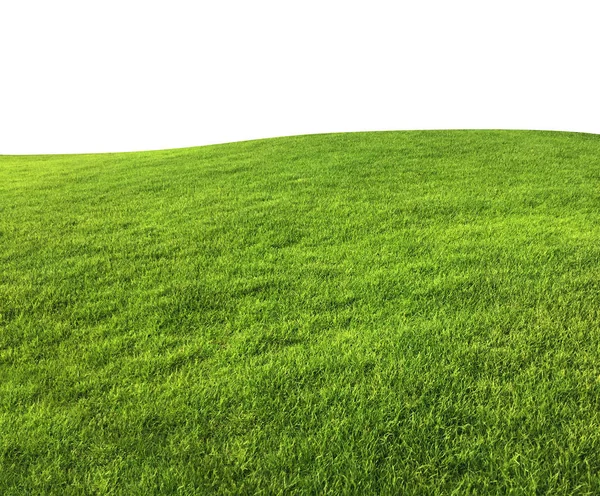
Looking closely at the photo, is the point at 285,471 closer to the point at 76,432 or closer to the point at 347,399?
the point at 347,399

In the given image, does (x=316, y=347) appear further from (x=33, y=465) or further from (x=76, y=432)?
(x=33, y=465)

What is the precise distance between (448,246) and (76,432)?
4.32 m

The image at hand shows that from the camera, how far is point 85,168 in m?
13.0

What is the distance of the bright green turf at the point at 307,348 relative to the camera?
2.41m

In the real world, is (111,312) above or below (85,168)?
below

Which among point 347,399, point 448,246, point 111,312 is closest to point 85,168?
point 111,312

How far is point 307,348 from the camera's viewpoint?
11.3 ft

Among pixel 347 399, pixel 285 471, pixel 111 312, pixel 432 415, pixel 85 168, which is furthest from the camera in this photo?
pixel 85 168

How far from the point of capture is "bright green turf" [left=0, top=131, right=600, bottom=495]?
2.41 meters

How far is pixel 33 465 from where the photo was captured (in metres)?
2.49

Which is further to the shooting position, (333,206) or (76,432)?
(333,206)

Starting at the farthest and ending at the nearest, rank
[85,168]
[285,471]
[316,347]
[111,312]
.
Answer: [85,168] < [111,312] < [316,347] < [285,471]

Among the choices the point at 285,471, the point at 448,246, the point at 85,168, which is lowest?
the point at 285,471

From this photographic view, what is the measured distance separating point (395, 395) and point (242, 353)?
1.23 meters
